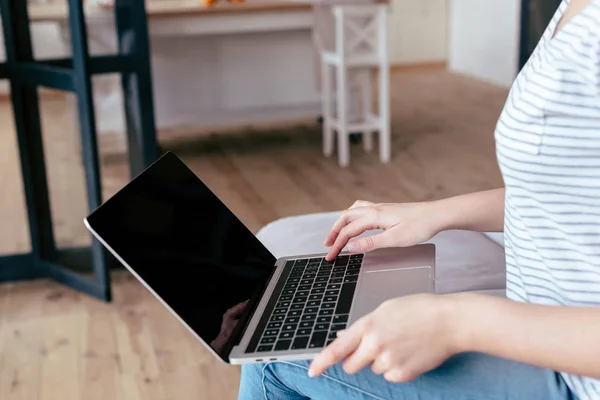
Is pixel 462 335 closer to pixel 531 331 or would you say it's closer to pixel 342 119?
pixel 531 331

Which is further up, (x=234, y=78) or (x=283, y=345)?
(x=283, y=345)

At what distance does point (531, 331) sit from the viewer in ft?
2.37

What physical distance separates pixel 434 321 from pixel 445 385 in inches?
4.8

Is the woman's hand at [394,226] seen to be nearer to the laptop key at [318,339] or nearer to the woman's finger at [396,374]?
the laptop key at [318,339]

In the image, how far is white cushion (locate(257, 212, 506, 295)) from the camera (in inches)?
51.4

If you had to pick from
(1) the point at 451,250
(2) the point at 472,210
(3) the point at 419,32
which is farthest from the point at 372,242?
(3) the point at 419,32

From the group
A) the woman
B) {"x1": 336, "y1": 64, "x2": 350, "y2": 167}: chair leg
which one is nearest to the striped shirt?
the woman

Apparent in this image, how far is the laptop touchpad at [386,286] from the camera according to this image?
91 cm

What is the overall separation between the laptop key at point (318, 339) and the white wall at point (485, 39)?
5118 mm

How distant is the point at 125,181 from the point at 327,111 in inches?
68.0

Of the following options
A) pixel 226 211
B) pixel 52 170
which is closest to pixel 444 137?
pixel 52 170

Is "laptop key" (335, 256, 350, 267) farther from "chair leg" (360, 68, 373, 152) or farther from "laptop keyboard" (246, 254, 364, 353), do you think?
"chair leg" (360, 68, 373, 152)

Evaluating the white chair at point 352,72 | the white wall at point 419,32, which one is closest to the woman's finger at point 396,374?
the white chair at point 352,72

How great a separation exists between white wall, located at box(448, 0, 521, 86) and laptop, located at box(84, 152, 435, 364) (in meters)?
4.91
